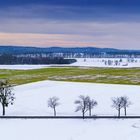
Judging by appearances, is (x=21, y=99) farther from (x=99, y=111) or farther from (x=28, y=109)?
(x=99, y=111)

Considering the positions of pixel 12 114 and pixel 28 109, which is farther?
pixel 28 109
